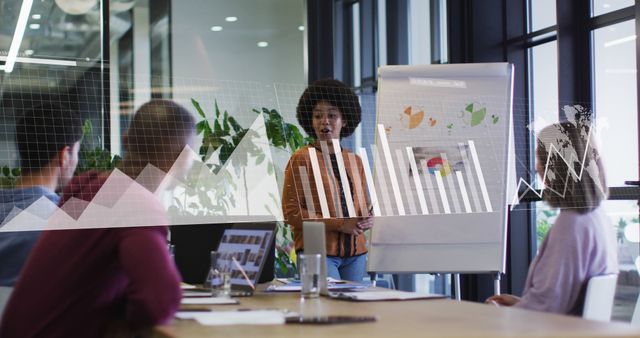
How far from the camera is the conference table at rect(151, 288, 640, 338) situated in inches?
69.7

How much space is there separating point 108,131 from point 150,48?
163 inches

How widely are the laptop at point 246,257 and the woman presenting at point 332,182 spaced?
0.95 m

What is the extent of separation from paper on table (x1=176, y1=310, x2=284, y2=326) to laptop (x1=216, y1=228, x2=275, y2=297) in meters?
0.61

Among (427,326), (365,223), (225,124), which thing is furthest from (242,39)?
(427,326)

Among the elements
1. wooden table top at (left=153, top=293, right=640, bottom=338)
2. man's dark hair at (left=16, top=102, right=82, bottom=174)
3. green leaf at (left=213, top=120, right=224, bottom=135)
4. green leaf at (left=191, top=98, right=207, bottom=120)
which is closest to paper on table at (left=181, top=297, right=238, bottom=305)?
wooden table top at (left=153, top=293, right=640, bottom=338)

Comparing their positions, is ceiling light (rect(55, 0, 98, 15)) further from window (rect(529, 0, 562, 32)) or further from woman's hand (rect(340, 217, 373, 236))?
woman's hand (rect(340, 217, 373, 236))

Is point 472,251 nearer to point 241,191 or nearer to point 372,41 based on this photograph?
point 241,191

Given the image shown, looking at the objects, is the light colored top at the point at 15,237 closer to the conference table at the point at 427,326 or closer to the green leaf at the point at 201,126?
the green leaf at the point at 201,126

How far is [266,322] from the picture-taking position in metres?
2.01

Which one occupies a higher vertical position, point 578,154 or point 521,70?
point 521,70

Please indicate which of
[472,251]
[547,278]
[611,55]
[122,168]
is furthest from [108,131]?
[611,55]

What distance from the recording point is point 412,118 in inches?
175

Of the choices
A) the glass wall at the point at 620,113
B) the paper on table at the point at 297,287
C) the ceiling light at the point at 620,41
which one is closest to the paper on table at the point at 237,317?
the paper on table at the point at 297,287

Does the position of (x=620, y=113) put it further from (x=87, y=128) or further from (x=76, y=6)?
(x=76, y=6)
